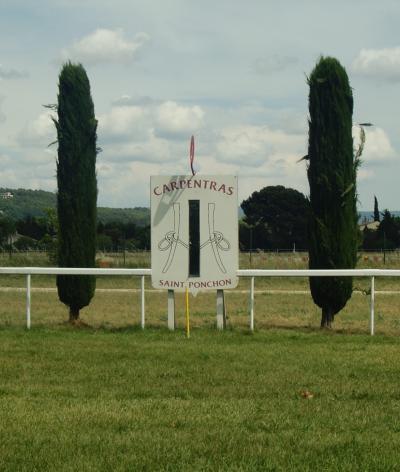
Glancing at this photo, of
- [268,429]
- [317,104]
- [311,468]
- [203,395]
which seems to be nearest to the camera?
[311,468]

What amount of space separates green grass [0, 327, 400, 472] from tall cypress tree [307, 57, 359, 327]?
2094 mm

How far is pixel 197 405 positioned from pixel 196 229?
285 inches

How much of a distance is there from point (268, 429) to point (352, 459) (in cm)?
111

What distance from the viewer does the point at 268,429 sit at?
281 inches

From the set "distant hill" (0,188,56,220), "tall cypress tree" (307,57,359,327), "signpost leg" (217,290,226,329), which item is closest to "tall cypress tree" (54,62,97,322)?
"signpost leg" (217,290,226,329)

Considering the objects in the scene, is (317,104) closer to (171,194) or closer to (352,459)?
(171,194)

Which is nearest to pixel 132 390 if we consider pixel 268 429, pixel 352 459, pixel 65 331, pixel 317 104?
pixel 268 429

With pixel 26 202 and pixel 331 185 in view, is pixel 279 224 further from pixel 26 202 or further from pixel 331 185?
pixel 26 202

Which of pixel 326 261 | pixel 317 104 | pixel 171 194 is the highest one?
pixel 317 104

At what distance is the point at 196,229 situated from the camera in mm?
15195

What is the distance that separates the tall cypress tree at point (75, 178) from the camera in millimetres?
16406

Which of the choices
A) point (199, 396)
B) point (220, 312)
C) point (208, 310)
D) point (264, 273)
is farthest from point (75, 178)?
point (199, 396)

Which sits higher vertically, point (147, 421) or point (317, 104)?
point (317, 104)

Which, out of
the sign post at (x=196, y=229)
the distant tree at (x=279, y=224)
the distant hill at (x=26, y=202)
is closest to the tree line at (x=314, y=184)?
the sign post at (x=196, y=229)
